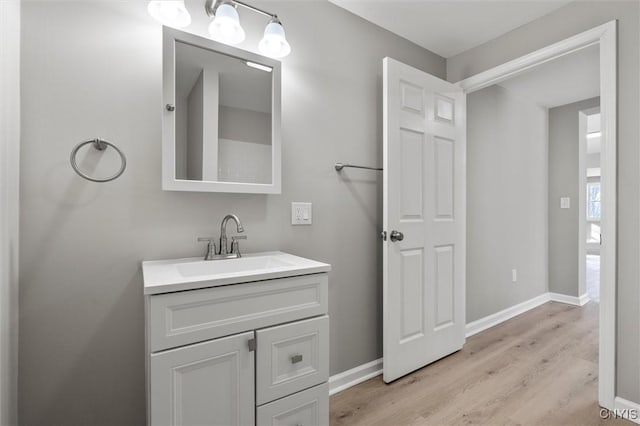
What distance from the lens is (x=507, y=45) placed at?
7.21 feet

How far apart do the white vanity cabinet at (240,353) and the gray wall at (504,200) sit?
6.54 ft

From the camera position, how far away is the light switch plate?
1.76 meters

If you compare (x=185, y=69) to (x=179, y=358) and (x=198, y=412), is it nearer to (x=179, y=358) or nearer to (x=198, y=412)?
(x=179, y=358)

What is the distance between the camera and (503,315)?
10.2ft

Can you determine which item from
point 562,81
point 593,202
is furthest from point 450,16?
point 593,202

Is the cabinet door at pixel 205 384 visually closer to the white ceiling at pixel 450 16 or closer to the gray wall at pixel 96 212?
the gray wall at pixel 96 212

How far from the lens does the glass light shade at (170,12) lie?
1297mm

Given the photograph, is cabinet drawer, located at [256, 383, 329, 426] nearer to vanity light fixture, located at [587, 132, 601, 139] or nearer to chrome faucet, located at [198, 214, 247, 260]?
chrome faucet, located at [198, 214, 247, 260]

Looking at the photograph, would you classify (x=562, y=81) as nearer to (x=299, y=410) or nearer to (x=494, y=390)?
(x=494, y=390)

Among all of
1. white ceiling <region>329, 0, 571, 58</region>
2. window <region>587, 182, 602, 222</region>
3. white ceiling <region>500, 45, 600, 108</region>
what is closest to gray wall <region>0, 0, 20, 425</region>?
white ceiling <region>329, 0, 571, 58</region>

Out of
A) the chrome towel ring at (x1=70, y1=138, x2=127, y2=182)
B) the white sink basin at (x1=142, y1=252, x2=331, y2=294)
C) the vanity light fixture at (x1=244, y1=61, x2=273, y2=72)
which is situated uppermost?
the vanity light fixture at (x1=244, y1=61, x2=273, y2=72)

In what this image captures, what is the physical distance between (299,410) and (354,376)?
2.71ft

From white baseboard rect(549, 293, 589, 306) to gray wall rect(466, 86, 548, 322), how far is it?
141mm

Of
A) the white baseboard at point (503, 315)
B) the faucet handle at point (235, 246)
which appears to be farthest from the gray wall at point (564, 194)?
the faucet handle at point (235, 246)
